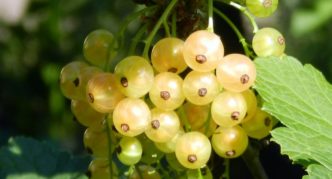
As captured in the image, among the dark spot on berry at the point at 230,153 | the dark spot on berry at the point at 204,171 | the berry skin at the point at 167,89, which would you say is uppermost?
the berry skin at the point at 167,89

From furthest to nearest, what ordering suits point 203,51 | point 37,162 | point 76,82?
point 37,162 → point 76,82 → point 203,51

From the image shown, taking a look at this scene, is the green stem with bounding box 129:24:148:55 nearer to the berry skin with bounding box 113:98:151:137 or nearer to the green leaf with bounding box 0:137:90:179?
the berry skin with bounding box 113:98:151:137

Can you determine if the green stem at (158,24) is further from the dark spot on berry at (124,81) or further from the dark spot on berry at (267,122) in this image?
the dark spot on berry at (267,122)

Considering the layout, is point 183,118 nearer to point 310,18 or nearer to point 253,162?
point 253,162

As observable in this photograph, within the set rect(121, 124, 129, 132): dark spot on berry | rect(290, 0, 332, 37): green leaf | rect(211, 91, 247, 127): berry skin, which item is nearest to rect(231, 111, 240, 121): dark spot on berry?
rect(211, 91, 247, 127): berry skin

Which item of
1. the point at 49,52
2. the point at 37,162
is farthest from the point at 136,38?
the point at 49,52

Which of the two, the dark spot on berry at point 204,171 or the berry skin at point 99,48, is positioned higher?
the berry skin at point 99,48

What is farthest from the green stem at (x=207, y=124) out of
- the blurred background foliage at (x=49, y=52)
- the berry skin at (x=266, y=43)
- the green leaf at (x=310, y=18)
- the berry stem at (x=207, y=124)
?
the blurred background foliage at (x=49, y=52)
